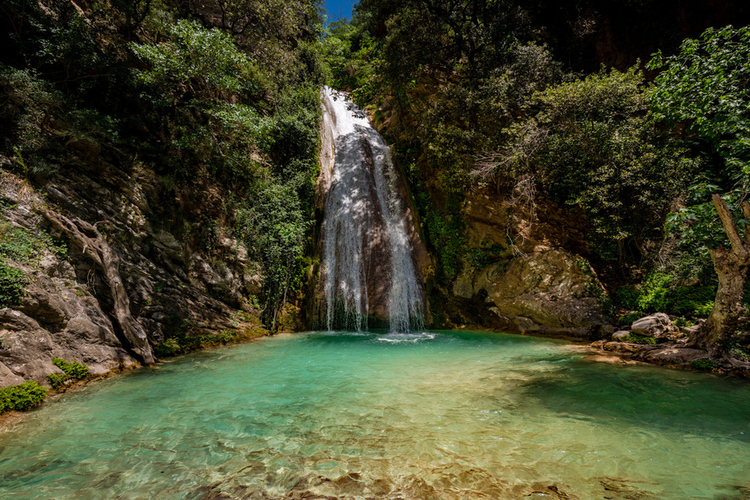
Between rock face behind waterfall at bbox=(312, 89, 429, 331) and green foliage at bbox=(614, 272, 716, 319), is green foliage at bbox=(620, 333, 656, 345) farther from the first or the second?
rock face behind waterfall at bbox=(312, 89, 429, 331)

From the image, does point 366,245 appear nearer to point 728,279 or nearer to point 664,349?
point 664,349

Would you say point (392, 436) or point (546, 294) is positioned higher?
Result: point (546, 294)

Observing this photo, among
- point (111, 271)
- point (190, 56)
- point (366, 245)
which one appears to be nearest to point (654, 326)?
point (366, 245)

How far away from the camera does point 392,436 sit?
11.6ft

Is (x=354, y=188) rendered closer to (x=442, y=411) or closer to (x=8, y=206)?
(x=8, y=206)

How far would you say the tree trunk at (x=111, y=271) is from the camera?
6.38 m

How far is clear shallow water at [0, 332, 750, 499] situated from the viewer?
2.68m

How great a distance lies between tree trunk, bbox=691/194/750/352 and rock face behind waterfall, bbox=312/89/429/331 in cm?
797

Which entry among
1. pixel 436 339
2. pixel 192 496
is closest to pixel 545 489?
pixel 192 496

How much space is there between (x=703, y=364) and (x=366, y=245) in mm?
10410

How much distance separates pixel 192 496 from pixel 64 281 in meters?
5.71

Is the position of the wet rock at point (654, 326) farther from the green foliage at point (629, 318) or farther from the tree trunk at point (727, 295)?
the tree trunk at point (727, 295)

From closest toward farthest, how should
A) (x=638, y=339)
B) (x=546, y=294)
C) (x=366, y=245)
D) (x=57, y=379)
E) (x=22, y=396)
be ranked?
(x=22, y=396) < (x=57, y=379) < (x=638, y=339) < (x=546, y=294) < (x=366, y=245)

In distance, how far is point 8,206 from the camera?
18.8ft
